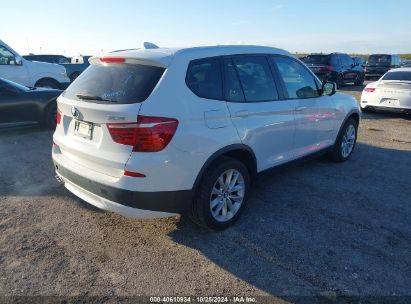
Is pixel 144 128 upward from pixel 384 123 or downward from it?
upward

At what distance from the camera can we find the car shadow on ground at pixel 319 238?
9.82 ft

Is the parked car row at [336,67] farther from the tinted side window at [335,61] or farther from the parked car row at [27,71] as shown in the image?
the parked car row at [27,71]

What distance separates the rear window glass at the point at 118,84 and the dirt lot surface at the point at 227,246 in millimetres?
1381

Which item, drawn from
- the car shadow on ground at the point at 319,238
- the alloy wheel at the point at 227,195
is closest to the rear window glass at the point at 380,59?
the car shadow on ground at the point at 319,238

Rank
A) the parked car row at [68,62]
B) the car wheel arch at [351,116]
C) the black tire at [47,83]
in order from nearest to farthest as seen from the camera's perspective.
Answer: the car wheel arch at [351,116] → the black tire at [47,83] → the parked car row at [68,62]

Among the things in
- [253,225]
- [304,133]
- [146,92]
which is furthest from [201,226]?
[304,133]

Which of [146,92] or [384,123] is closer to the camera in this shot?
[146,92]

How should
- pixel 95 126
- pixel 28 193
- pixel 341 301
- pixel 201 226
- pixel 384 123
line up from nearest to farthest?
pixel 341 301 → pixel 95 126 → pixel 201 226 → pixel 28 193 → pixel 384 123

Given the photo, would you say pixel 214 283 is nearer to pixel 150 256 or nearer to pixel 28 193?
pixel 150 256

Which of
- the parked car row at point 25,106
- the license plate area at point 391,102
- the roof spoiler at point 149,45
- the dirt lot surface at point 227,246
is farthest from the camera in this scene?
the license plate area at point 391,102

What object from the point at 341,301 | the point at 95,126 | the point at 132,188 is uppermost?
the point at 95,126

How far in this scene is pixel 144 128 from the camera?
2.98 meters

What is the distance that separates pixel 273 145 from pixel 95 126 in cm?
203

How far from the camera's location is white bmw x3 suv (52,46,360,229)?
306 cm
